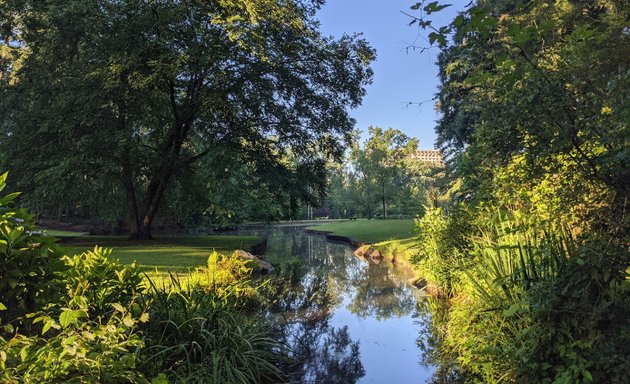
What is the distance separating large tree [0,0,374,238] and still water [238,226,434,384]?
836 cm

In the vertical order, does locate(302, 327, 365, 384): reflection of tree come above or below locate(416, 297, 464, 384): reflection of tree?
below

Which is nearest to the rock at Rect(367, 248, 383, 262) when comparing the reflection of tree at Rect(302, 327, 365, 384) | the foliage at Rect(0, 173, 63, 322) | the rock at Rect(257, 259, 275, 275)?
the rock at Rect(257, 259, 275, 275)

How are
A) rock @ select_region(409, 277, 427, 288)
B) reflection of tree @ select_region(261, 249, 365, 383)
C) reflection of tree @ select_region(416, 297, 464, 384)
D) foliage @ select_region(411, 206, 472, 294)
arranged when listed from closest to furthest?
reflection of tree @ select_region(416, 297, 464, 384) < reflection of tree @ select_region(261, 249, 365, 383) < foliage @ select_region(411, 206, 472, 294) < rock @ select_region(409, 277, 427, 288)

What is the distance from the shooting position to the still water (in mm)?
5837

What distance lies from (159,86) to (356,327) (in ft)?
46.7

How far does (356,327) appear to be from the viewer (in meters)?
8.17

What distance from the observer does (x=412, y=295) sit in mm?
10844

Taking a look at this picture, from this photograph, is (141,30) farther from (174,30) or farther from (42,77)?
(42,77)

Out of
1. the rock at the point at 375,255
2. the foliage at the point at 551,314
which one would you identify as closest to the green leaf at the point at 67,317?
the foliage at the point at 551,314

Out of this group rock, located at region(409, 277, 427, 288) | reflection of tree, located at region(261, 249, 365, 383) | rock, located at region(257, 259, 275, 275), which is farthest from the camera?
rock, located at region(257, 259, 275, 275)

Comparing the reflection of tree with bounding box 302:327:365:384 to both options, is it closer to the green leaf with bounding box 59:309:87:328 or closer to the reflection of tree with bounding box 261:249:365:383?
the reflection of tree with bounding box 261:249:365:383

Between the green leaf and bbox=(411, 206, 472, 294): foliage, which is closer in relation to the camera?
the green leaf

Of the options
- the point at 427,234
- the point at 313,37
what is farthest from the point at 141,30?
the point at 427,234

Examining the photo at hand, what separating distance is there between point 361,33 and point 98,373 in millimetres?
20250
